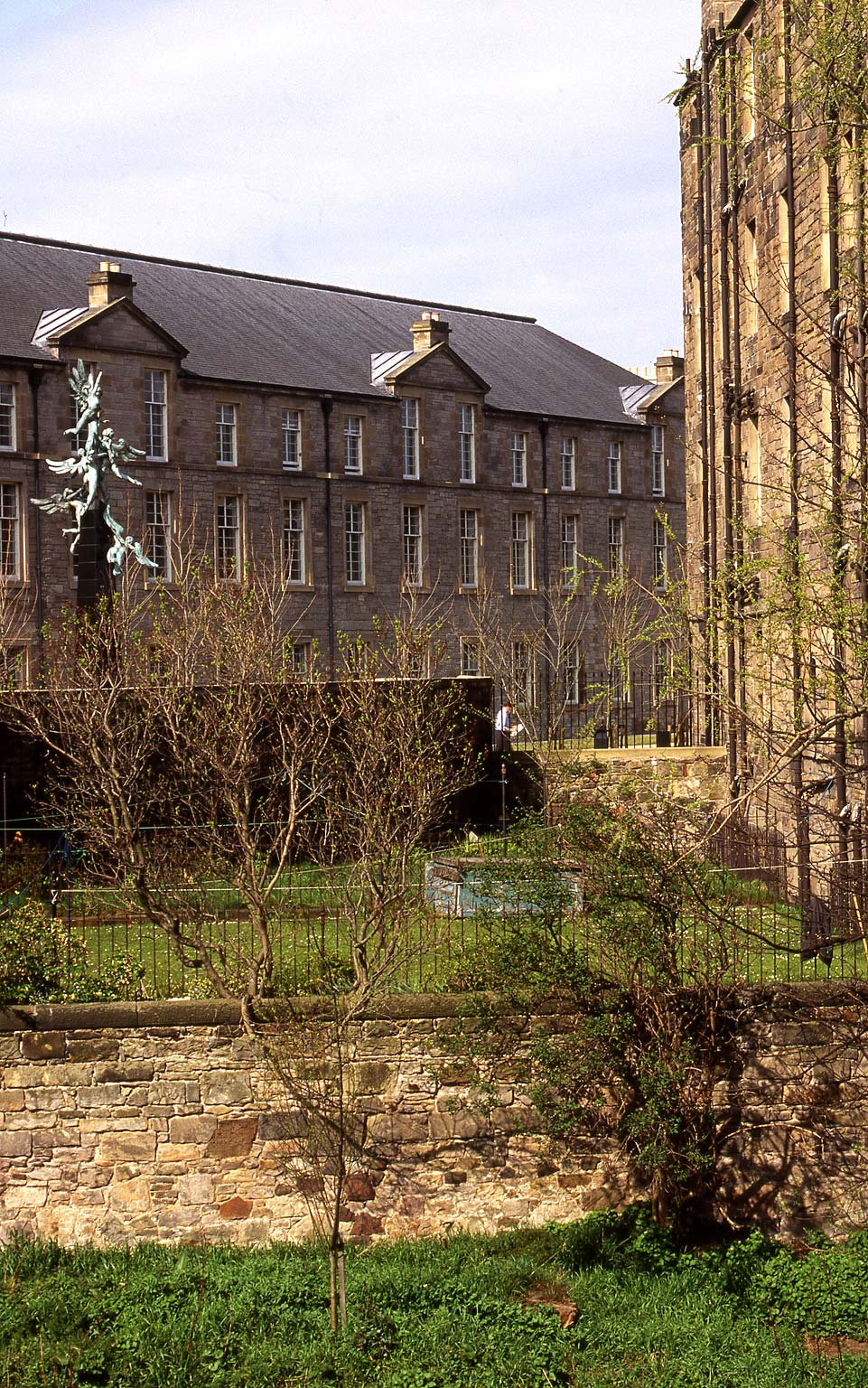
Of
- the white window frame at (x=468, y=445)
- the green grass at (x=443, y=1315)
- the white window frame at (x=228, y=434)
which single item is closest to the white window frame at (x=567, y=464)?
the white window frame at (x=468, y=445)

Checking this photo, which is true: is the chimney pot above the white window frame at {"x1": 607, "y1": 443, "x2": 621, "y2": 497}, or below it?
above

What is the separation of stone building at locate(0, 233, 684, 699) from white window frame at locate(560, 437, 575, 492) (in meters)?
0.05

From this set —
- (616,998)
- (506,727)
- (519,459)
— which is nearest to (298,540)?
(519,459)

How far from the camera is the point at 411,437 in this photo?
46250mm

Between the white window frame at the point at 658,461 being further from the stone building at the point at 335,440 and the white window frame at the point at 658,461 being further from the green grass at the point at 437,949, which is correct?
the green grass at the point at 437,949

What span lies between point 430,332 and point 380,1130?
35332 millimetres

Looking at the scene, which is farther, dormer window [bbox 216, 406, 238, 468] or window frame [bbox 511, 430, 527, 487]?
window frame [bbox 511, 430, 527, 487]

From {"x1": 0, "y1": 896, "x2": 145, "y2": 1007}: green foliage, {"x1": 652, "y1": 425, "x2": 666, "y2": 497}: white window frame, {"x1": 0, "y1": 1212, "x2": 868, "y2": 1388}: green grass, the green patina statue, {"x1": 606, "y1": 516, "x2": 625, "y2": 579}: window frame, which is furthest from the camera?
{"x1": 652, "y1": 425, "x2": 666, "y2": 497}: white window frame

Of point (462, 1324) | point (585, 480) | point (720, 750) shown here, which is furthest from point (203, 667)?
point (585, 480)

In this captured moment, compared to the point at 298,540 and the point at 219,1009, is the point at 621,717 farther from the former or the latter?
the point at 219,1009

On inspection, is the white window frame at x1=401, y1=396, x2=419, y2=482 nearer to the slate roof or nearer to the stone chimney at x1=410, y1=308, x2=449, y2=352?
the slate roof

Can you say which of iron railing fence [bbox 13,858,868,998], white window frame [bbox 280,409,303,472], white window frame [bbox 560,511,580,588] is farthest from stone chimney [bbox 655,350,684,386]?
iron railing fence [bbox 13,858,868,998]

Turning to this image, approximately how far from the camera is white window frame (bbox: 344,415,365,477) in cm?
4438

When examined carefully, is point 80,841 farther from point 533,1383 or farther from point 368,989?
point 533,1383
